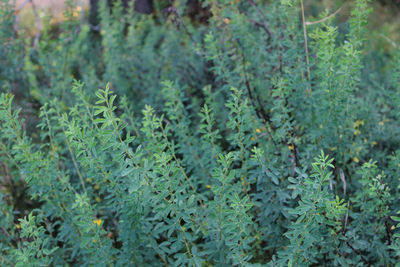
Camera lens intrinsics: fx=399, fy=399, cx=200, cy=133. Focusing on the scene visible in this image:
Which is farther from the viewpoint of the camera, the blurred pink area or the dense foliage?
the blurred pink area

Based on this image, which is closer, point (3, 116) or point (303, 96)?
point (3, 116)

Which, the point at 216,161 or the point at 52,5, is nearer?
the point at 216,161

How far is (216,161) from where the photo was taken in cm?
255

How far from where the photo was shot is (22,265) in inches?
70.8

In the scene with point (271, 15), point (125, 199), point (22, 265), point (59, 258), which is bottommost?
point (59, 258)

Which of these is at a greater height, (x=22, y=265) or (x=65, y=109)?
(x=22, y=265)

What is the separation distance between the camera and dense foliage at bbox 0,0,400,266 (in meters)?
1.75

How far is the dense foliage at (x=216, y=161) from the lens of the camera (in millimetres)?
1746

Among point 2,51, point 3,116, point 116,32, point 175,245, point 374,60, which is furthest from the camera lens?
point 374,60

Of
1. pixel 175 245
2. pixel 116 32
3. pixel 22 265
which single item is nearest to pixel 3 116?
pixel 22 265

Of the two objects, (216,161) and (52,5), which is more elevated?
(52,5)

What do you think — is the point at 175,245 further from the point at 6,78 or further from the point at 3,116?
the point at 6,78

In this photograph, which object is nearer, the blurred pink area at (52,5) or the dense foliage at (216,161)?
the dense foliage at (216,161)

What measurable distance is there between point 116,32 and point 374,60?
2655mm
